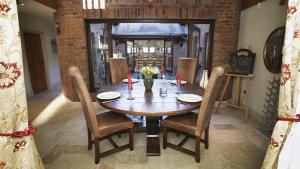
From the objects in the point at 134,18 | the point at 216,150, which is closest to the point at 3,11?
the point at 216,150

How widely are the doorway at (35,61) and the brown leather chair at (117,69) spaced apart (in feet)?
10.5

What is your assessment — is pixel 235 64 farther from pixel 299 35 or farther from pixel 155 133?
pixel 299 35

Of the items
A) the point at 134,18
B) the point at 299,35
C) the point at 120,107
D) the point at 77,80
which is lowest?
the point at 120,107

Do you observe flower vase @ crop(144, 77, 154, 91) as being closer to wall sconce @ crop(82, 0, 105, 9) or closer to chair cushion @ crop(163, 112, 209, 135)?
chair cushion @ crop(163, 112, 209, 135)

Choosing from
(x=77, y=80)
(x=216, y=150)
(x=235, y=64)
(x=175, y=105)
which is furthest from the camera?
(x=235, y=64)

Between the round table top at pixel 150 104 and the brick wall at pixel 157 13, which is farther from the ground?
the brick wall at pixel 157 13

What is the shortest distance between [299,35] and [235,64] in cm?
250

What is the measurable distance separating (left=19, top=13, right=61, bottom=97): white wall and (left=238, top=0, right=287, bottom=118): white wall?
5.31m

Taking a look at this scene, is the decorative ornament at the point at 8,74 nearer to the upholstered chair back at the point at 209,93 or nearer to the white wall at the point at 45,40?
the upholstered chair back at the point at 209,93

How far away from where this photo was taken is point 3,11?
871 mm

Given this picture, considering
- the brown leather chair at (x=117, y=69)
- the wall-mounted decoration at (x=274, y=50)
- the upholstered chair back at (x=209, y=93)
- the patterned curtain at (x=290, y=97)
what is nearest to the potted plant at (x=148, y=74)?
the upholstered chair back at (x=209, y=93)

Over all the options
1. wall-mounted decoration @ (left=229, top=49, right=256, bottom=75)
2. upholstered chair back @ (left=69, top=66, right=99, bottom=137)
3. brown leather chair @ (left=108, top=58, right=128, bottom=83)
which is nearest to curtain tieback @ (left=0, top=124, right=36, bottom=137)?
upholstered chair back @ (left=69, top=66, right=99, bottom=137)

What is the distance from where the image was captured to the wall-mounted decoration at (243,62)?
3.20 m

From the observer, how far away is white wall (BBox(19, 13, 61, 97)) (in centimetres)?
469
